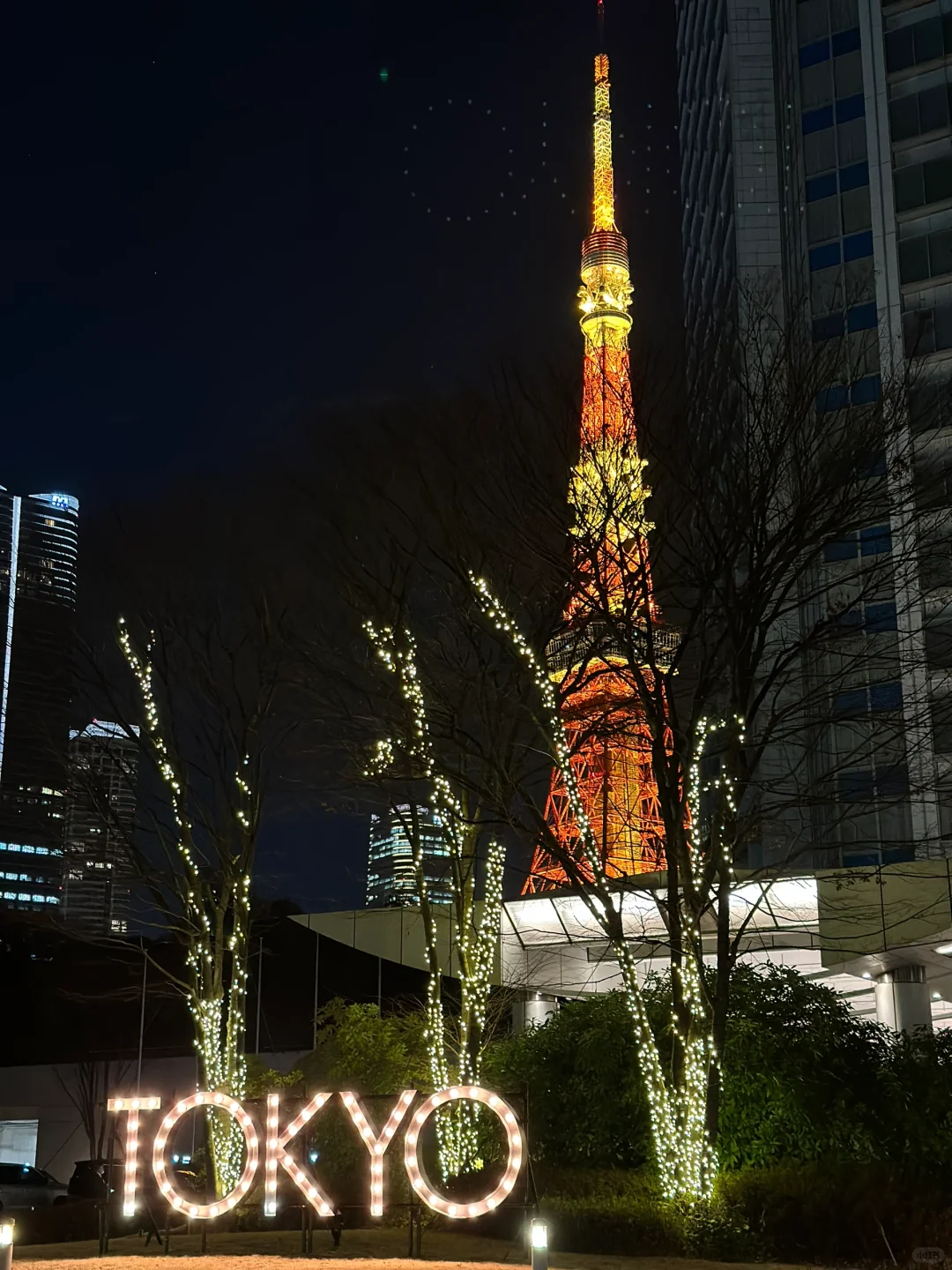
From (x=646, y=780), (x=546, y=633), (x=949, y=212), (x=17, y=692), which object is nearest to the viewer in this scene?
(x=546, y=633)

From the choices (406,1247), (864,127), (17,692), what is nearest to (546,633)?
(406,1247)

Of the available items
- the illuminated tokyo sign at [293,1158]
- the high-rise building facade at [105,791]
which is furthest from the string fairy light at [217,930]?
the illuminated tokyo sign at [293,1158]

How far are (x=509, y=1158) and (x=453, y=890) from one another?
21.8 ft

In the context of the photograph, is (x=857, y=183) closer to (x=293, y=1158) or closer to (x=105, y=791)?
(x=105, y=791)

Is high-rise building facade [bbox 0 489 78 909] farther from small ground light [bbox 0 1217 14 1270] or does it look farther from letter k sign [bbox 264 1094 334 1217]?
small ground light [bbox 0 1217 14 1270]

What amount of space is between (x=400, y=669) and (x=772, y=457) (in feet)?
19.9

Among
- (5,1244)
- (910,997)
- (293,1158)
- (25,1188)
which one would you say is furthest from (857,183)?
(5,1244)

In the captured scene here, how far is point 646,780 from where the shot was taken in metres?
28.1

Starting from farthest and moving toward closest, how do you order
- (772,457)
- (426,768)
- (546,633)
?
1. (546,633)
2. (426,768)
3. (772,457)

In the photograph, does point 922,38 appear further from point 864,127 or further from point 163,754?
point 163,754

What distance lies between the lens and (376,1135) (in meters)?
15.1

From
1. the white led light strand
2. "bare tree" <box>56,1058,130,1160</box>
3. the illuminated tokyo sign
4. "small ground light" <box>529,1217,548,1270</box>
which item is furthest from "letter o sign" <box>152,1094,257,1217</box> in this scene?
"bare tree" <box>56,1058,130,1160</box>

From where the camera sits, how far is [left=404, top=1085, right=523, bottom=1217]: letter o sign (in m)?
13.8

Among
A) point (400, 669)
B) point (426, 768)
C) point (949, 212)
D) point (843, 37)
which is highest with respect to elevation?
point (843, 37)
